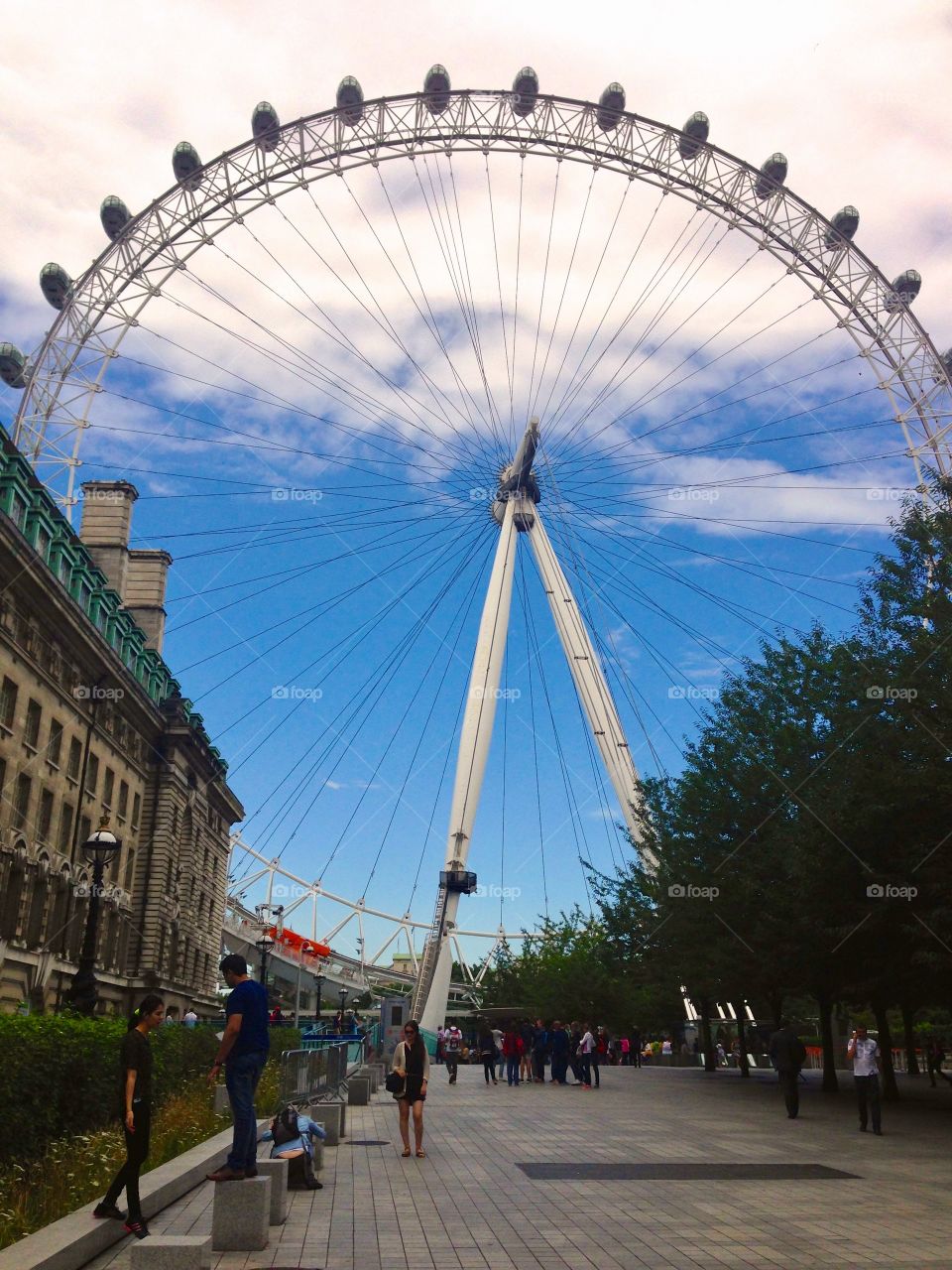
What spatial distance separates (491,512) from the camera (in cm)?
5900

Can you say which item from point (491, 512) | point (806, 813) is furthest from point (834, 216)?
point (806, 813)

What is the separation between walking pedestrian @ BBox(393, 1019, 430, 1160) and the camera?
18.5 metres

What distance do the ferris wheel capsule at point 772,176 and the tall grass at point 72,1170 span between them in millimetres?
42187

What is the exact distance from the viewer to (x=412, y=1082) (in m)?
18.5

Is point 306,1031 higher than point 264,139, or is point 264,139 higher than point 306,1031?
point 264,139

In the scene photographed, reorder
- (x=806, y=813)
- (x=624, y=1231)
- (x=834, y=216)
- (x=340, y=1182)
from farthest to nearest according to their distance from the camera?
(x=834, y=216), (x=806, y=813), (x=340, y=1182), (x=624, y=1231)

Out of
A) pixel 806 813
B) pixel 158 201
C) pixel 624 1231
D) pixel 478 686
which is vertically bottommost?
pixel 624 1231

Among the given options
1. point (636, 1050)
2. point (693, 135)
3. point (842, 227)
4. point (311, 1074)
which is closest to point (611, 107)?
point (693, 135)

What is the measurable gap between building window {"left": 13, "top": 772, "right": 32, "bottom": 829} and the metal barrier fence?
18.6 meters

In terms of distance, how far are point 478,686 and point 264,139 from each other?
24.3 m

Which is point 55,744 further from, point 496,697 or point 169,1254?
point 169,1254

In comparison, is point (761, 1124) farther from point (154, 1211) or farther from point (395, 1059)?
point (154, 1211)

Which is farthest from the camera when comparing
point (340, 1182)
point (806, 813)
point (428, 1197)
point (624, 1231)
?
point (806, 813)

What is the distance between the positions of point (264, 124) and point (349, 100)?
11.3 ft
